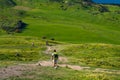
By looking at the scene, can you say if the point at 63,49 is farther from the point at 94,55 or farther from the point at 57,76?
the point at 57,76

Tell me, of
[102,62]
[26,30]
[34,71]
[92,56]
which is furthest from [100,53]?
[26,30]

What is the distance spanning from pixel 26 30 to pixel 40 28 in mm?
8727

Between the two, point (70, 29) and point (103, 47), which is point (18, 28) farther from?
point (103, 47)

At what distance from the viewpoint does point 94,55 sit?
287 feet

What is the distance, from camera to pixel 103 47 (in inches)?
3947

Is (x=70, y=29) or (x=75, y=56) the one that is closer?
(x=75, y=56)

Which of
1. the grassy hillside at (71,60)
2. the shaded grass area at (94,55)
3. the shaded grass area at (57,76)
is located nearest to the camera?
the shaded grass area at (57,76)

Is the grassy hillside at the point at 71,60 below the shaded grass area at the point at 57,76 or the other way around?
below

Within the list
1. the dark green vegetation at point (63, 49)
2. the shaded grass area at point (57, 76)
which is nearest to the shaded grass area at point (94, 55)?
the dark green vegetation at point (63, 49)

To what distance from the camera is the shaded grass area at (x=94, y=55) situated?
74.5 m

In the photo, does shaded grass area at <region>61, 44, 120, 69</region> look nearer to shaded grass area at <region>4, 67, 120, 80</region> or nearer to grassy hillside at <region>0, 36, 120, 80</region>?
grassy hillside at <region>0, 36, 120, 80</region>

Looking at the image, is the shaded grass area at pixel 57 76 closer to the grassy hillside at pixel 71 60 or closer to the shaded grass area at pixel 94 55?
the grassy hillside at pixel 71 60

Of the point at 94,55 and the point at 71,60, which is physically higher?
the point at 71,60

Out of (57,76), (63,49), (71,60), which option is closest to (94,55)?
(71,60)
